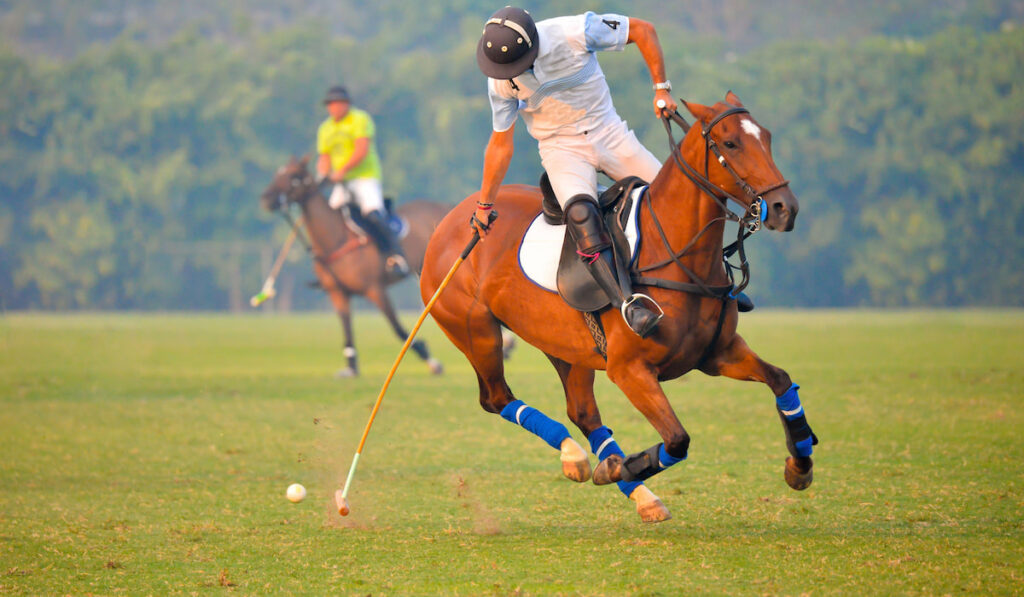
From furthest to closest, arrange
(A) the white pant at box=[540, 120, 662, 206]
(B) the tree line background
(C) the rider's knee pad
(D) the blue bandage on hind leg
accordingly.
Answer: (B) the tree line background → (D) the blue bandage on hind leg → (A) the white pant at box=[540, 120, 662, 206] → (C) the rider's knee pad

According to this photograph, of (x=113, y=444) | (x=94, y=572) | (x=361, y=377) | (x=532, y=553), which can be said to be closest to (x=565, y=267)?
(x=532, y=553)

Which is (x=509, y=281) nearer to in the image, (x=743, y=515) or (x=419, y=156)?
(x=743, y=515)

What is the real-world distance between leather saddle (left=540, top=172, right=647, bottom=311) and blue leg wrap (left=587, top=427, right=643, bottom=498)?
2.73 ft

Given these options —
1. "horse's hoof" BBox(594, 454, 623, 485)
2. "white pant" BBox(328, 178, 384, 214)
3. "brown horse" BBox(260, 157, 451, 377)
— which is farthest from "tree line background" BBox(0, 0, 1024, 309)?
"horse's hoof" BBox(594, 454, 623, 485)

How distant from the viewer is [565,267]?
7.09 metres

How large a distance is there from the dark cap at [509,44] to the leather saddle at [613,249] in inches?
33.4

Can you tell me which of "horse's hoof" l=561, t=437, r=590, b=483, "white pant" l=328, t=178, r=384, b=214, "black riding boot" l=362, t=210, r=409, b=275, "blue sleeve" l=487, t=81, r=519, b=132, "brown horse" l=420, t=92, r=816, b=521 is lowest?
"black riding boot" l=362, t=210, r=409, b=275

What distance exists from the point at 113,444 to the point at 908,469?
21.2 ft

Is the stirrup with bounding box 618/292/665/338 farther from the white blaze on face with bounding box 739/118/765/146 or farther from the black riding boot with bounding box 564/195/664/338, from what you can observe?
the white blaze on face with bounding box 739/118/765/146

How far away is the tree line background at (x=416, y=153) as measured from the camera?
4638 cm

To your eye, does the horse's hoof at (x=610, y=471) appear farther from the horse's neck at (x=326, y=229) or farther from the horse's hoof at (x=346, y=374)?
the horse's neck at (x=326, y=229)

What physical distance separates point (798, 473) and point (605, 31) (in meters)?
2.59

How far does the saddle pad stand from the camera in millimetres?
7285

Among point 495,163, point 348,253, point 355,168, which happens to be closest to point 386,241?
point 348,253
